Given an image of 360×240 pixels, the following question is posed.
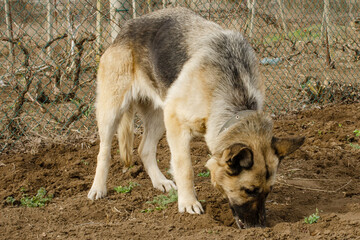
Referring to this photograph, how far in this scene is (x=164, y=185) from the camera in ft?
15.3

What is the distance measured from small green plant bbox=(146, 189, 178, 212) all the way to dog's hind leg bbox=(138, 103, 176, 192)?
315mm

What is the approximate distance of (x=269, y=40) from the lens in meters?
11.2

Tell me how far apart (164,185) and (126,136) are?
785 mm

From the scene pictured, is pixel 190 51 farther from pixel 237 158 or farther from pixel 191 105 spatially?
pixel 237 158

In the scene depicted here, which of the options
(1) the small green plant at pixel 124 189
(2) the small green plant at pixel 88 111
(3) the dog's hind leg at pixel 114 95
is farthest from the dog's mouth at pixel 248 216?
(2) the small green plant at pixel 88 111

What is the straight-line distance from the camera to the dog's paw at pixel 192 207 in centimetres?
381

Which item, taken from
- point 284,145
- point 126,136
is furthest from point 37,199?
point 284,145

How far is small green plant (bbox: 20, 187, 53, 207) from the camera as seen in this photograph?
13.6ft

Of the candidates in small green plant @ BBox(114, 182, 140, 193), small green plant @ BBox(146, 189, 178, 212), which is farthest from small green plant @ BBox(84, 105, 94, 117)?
small green plant @ BBox(146, 189, 178, 212)

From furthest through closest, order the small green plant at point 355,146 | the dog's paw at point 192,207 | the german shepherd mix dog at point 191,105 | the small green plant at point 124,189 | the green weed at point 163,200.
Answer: the small green plant at point 355,146, the small green plant at point 124,189, the green weed at point 163,200, the dog's paw at point 192,207, the german shepherd mix dog at point 191,105

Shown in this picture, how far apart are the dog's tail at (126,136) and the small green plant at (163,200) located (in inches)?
33.3

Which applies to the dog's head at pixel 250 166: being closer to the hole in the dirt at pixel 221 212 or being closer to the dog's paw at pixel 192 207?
the hole in the dirt at pixel 221 212

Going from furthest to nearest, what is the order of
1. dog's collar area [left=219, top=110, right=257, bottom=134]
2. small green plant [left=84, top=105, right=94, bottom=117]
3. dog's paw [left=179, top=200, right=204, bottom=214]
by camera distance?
small green plant [left=84, top=105, right=94, bottom=117], dog's paw [left=179, top=200, right=204, bottom=214], dog's collar area [left=219, top=110, right=257, bottom=134]

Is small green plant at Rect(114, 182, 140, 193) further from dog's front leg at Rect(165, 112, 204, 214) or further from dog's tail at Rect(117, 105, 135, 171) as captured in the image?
dog's front leg at Rect(165, 112, 204, 214)
